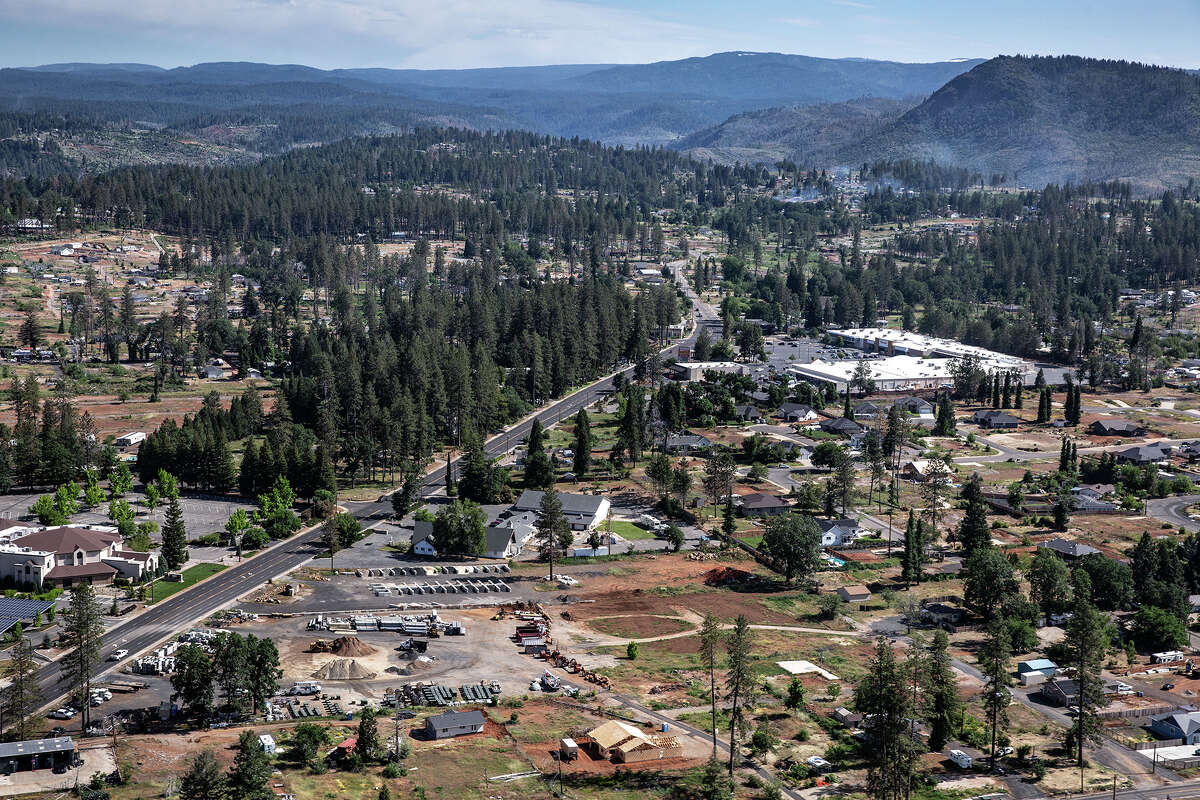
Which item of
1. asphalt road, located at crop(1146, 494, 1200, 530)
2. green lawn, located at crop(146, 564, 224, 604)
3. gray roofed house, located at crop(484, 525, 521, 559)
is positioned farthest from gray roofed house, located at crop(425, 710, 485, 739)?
asphalt road, located at crop(1146, 494, 1200, 530)

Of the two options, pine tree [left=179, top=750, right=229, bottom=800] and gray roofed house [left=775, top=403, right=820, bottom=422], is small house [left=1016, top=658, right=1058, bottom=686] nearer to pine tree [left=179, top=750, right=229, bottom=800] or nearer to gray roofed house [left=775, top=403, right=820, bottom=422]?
pine tree [left=179, top=750, right=229, bottom=800]

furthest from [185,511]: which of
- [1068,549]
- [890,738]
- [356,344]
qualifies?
[1068,549]

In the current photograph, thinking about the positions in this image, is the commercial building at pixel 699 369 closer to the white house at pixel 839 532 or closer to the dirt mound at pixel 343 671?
the white house at pixel 839 532

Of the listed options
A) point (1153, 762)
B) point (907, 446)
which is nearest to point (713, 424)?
point (907, 446)

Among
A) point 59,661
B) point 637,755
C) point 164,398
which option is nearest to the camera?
point 637,755

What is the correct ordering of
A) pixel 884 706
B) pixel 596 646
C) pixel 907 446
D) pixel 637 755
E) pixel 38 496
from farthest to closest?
pixel 907 446
pixel 38 496
pixel 596 646
pixel 637 755
pixel 884 706

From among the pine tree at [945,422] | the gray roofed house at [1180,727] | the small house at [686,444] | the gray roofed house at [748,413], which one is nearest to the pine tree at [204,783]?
the gray roofed house at [1180,727]

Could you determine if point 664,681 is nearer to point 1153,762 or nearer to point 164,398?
point 1153,762
